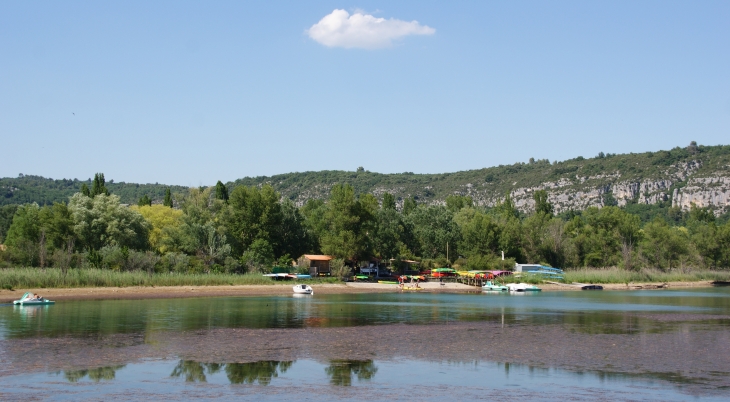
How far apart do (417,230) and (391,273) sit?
14.8 meters

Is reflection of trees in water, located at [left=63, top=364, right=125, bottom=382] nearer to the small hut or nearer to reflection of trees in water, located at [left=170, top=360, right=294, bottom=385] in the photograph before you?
reflection of trees in water, located at [left=170, top=360, right=294, bottom=385]

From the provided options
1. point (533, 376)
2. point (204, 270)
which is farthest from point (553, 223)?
point (533, 376)

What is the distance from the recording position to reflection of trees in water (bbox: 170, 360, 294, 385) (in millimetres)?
26578

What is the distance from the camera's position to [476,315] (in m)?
54.9

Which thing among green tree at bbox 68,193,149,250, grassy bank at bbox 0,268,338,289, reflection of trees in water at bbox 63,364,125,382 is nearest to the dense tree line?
green tree at bbox 68,193,149,250

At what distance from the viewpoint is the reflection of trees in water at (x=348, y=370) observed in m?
26.8

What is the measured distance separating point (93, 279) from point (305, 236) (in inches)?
1851

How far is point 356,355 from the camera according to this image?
3278 cm

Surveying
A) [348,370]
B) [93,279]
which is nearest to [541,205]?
[93,279]

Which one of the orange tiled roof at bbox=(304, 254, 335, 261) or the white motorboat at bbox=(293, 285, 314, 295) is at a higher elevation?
the orange tiled roof at bbox=(304, 254, 335, 261)

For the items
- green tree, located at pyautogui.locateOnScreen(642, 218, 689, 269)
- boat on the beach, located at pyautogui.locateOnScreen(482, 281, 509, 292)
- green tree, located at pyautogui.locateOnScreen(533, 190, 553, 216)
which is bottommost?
boat on the beach, located at pyautogui.locateOnScreen(482, 281, 509, 292)

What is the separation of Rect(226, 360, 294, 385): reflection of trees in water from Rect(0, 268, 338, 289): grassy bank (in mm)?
49098

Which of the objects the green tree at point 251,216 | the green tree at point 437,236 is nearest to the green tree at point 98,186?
the green tree at point 251,216

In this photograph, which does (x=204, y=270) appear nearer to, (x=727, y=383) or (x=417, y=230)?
(x=417, y=230)
